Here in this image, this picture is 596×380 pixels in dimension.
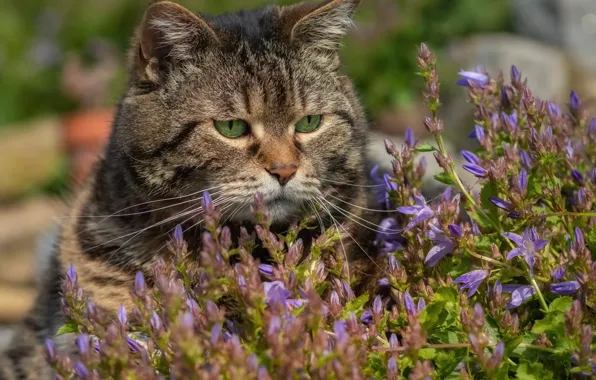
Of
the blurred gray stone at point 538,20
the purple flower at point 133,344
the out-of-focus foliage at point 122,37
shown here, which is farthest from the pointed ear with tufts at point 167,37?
the blurred gray stone at point 538,20

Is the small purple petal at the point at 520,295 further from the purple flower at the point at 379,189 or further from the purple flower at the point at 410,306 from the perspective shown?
the purple flower at the point at 379,189

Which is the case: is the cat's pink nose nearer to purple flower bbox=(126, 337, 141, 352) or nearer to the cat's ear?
the cat's ear

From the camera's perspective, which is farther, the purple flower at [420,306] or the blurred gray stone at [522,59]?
the blurred gray stone at [522,59]

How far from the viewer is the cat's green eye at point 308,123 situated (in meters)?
2.44

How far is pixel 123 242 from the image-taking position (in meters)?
2.57

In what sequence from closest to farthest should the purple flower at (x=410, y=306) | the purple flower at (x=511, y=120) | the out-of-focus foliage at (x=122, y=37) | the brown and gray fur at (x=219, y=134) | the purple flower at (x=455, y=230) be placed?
1. the purple flower at (x=410, y=306)
2. the purple flower at (x=455, y=230)
3. the purple flower at (x=511, y=120)
4. the brown and gray fur at (x=219, y=134)
5. the out-of-focus foliage at (x=122, y=37)

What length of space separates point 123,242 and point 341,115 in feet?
2.54

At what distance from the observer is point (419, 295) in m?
1.96

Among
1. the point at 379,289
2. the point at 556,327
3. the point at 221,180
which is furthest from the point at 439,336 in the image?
the point at 221,180

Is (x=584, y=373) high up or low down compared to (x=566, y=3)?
down

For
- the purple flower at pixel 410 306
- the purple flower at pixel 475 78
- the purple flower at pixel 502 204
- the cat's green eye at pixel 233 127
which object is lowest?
the purple flower at pixel 410 306

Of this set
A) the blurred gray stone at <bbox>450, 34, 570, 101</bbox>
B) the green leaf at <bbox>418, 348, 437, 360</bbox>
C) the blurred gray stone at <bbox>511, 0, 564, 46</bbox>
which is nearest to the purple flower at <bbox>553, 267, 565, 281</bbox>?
the green leaf at <bbox>418, 348, 437, 360</bbox>

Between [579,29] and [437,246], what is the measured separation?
13.8ft

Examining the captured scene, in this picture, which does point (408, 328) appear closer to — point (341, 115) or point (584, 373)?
point (584, 373)
